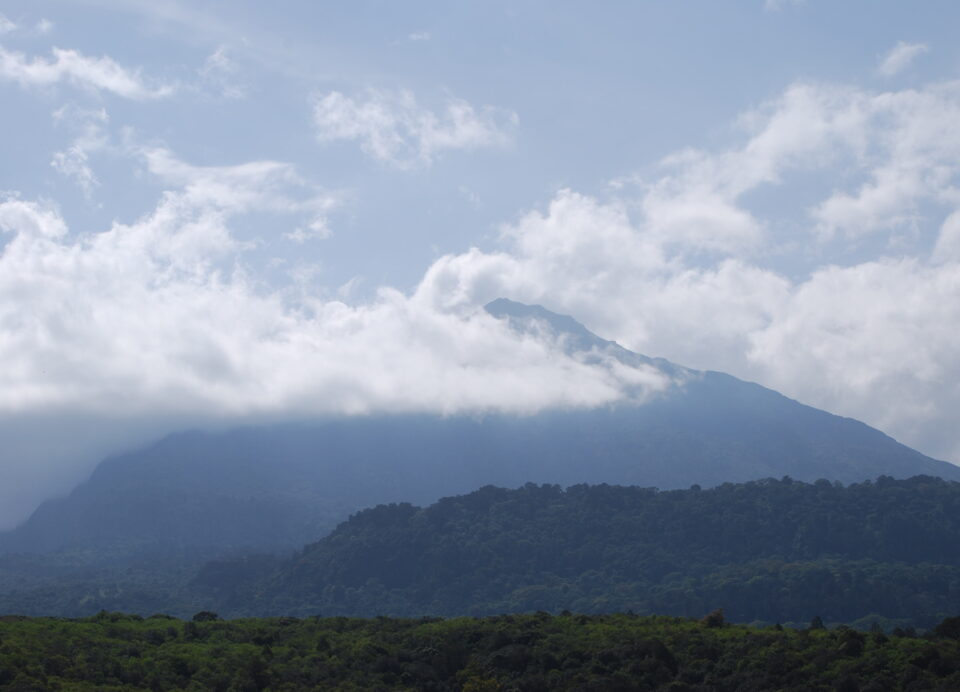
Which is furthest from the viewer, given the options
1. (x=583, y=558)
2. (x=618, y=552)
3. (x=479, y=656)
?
(x=583, y=558)

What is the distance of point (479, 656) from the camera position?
56.8 metres

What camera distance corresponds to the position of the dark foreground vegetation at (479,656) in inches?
1891

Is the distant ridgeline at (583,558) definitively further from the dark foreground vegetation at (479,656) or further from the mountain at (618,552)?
the dark foreground vegetation at (479,656)

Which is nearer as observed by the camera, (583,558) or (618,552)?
(618,552)

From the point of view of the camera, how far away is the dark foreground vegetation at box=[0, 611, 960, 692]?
158ft

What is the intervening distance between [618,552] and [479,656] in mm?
105130

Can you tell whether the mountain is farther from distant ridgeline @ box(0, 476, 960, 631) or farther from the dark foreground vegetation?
the dark foreground vegetation

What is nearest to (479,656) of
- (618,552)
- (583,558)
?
(583,558)

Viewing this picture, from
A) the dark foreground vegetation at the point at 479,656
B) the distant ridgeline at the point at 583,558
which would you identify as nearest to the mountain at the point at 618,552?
the distant ridgeline at the point at 583,558

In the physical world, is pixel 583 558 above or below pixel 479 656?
above

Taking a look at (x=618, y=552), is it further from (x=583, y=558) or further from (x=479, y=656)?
(x=479, y=656)

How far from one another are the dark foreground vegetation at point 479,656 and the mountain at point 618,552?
75279mm

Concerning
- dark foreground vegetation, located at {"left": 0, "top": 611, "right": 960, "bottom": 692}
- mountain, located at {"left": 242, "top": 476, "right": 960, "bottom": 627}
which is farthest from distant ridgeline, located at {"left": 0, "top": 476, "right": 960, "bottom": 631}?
dark foreground vegetation, located at {"left": 0, "top": 611, "right": 960, "bottom": 692}

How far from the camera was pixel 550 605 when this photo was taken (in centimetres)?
14062
